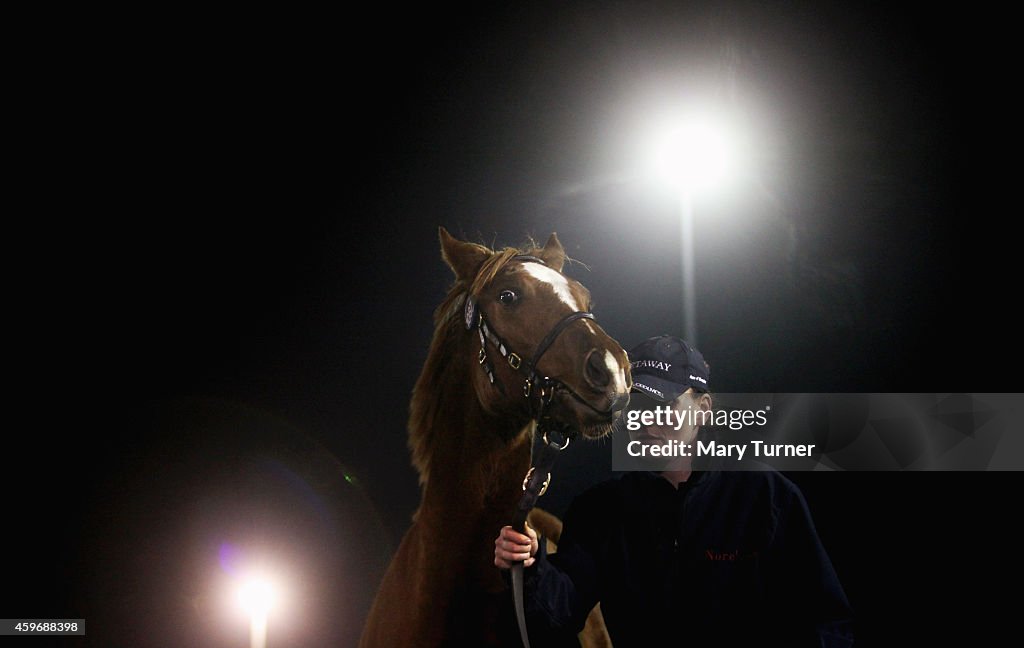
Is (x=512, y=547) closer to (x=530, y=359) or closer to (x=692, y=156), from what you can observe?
(x=530, y=359)

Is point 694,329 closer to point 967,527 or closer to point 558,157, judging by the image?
point 558,157

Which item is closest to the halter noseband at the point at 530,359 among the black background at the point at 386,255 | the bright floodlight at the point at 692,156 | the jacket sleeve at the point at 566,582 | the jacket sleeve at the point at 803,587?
the jacket sleeve at the point at 566,582

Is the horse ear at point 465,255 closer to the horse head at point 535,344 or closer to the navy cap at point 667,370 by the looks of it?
the horse head at point 535,344

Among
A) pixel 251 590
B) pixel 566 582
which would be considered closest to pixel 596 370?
pixel 566 582

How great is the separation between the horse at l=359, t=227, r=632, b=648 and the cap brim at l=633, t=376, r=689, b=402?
16 cm

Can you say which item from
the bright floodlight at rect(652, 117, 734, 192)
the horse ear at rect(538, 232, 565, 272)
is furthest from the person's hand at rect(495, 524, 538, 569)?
the bright floodlight at rect(652, 117, 734, 192)

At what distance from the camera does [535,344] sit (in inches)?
72.9

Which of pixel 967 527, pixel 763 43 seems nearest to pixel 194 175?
pixel 763 43

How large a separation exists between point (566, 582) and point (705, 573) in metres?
0.35

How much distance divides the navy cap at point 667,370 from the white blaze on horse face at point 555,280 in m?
0.24

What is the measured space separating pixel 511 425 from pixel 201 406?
2.27 m

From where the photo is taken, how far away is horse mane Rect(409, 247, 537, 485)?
2.08 meters

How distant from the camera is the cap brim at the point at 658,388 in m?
1.76

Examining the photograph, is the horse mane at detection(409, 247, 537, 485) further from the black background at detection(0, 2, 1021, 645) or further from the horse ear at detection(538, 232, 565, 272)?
the black background at detection(0, 2, 1021, 645)
